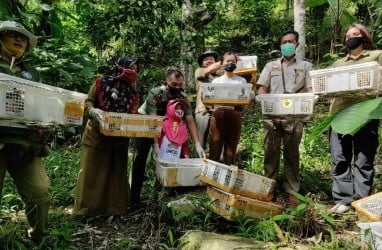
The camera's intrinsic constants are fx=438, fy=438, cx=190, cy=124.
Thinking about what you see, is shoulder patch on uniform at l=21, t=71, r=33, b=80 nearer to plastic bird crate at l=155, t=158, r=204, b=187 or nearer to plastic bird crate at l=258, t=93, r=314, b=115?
plastic bird crate at l=155, t=158, r=204, b=187

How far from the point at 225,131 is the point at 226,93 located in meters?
0.57

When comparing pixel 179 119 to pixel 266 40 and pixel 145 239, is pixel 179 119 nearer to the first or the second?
pixel 145 239

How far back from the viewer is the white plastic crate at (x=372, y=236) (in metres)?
2.77

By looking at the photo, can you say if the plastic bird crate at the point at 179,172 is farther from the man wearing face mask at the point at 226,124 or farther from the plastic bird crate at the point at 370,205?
the plastic bird crate at the point at 370,205

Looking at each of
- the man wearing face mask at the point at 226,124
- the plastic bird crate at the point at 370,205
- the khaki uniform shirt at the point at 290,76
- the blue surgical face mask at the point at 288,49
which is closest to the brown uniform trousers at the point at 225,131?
the man wearing face mask at the point at 226,124

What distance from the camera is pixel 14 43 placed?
3.11 m

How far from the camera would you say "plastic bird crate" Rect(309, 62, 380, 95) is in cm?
350

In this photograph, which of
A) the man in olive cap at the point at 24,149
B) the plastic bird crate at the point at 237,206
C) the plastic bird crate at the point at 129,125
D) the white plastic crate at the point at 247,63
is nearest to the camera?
the man in olive cap at the point at 24,149

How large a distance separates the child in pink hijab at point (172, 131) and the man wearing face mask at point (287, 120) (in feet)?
3.07

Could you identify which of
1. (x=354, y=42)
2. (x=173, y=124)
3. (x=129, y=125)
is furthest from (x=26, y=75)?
(x=354, y=42)

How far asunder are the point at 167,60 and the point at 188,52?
0.87 meters

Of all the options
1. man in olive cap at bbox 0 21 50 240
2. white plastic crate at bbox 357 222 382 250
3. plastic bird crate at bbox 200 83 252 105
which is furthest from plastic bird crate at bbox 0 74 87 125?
white plastic crate at bbox 357 222 382 250

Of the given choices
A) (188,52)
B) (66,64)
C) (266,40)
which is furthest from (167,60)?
(266,40)

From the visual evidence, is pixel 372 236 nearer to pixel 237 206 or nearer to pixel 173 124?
pixel 237 206
